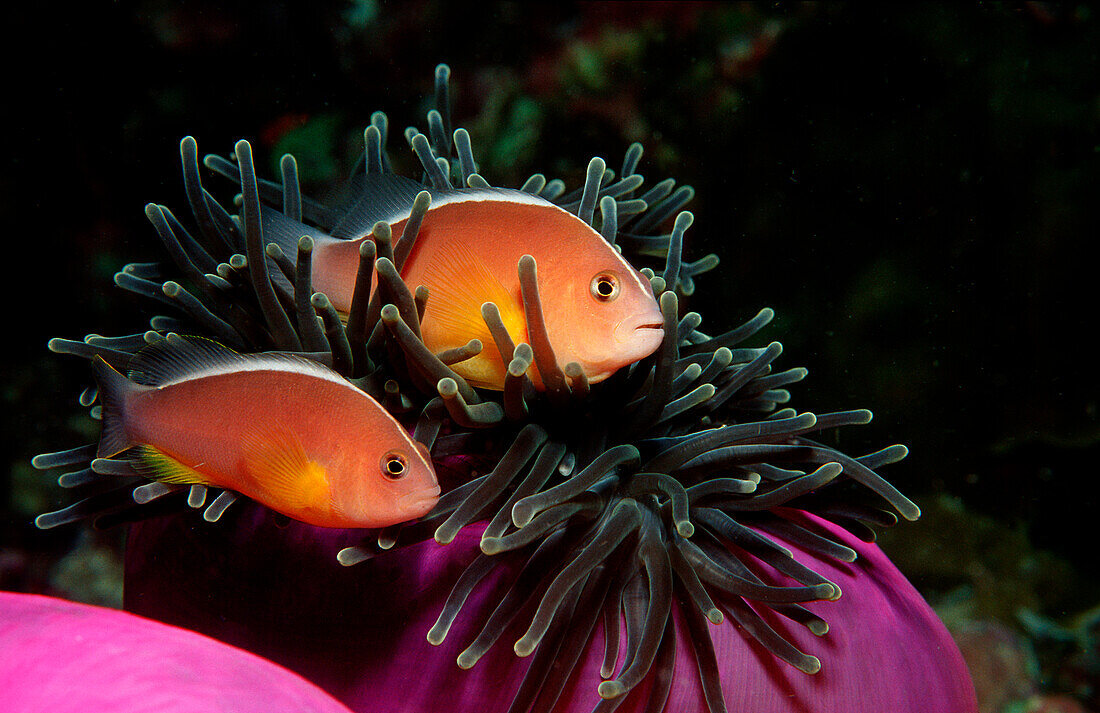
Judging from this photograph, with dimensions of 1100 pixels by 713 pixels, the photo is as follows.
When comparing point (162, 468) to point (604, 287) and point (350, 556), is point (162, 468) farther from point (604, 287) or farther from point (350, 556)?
point (604, 287)

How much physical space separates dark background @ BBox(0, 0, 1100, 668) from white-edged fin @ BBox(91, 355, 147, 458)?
1.53 meters

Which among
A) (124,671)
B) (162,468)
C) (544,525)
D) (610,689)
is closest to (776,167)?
(544,525)

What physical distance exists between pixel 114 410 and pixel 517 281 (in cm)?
59

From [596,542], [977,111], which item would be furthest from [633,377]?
[977,111]

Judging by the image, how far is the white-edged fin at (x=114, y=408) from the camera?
37.7 inches

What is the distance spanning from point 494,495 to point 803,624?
1.72ft

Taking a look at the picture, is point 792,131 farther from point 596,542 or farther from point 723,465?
point 596,542

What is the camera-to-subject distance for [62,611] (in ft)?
2.75

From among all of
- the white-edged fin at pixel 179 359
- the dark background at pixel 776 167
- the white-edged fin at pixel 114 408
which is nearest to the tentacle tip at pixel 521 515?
the white-edged fin at pixel 179 359

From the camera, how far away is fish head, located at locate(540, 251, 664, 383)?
94 centimetres

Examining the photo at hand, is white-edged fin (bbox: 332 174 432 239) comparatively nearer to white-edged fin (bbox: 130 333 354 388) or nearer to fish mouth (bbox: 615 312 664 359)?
white-edged fin (bbox: 130 333 354 388)

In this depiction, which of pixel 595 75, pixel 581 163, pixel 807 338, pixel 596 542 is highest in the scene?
pixel 595 75

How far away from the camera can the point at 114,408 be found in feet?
3.19

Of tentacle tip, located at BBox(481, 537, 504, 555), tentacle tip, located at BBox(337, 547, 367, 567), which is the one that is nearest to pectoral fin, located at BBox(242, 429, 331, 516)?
tentacle tip, located at BBox(337, 547, 367, 567)
